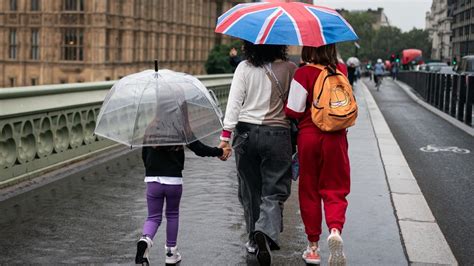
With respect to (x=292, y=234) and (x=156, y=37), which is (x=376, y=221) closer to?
(x=292, y=234)

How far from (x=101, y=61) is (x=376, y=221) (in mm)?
69738

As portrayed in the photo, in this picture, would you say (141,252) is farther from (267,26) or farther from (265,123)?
(267,26)

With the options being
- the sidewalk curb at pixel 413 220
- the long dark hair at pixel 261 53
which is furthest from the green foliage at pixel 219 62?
the long dark hair at pixel 261 53

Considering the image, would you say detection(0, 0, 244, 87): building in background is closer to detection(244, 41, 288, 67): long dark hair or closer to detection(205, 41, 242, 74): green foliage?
detection(205, 41, 242, 74): green foliage

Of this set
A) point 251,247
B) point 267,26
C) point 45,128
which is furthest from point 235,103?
point 45,128

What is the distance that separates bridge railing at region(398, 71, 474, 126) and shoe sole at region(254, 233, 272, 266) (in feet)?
48.2

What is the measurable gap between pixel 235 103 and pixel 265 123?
0.27 metres

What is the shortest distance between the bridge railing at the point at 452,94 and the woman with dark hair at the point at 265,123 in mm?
14259

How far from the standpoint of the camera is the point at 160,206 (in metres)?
5.56

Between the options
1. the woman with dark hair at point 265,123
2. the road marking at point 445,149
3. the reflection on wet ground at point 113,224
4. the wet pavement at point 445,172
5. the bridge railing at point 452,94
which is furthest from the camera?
the bridge railing at point 452,94

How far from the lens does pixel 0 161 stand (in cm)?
873

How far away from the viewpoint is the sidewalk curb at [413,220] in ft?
19.5

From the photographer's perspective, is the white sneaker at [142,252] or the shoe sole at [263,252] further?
the shoe sole at [263,252]

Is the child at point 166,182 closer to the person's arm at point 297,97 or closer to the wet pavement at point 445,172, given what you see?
the person's arm at point 297,97
